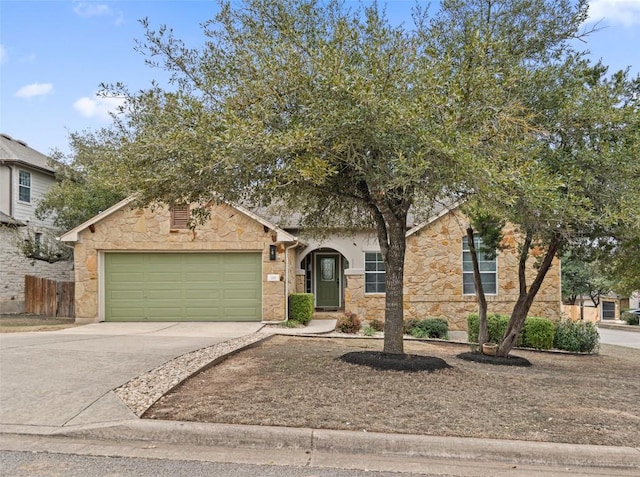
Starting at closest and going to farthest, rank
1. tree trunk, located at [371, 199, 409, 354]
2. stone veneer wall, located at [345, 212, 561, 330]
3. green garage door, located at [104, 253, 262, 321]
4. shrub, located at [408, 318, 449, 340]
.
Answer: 1. tree trunk, located at [371, 199, 409, 354]
2. shrub, located at [408, 318, 449, 340]
3. green garage door, located at [104, 253, 262, 321]
4. stone veneer wall, located at [345, 212, 561, 330]

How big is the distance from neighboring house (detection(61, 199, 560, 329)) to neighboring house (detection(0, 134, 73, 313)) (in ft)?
22.4

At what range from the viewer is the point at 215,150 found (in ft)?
17.6

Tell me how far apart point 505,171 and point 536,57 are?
3.65 metres

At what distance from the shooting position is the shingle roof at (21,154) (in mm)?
20105

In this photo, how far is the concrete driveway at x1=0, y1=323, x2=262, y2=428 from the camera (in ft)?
17.5

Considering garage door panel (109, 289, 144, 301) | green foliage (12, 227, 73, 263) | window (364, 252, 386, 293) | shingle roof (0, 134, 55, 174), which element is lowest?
garage door panel (109, 289, 144, 301)

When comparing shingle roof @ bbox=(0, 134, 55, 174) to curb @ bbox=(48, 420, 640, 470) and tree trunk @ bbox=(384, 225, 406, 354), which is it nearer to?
tree trunk @ bbox=(384, 225, 406, 354)

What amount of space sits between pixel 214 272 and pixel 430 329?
6431 mm

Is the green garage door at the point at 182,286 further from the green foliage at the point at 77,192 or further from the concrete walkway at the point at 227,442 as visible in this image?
the concrete walkway at the point at 227,442

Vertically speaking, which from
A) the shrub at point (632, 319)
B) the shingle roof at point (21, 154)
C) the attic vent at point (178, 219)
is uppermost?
the shingle roof at point (21, 154)

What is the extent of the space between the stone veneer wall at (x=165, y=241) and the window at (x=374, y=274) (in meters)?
2.98

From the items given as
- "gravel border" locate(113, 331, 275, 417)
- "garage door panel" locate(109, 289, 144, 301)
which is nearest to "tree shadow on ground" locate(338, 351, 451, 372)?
"gravel border" locate(113, 331, 275, 417)

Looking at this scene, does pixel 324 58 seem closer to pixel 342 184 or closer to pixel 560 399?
pixel 342 184

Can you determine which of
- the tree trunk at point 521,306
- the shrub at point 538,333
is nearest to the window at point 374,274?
the shrub at point 538,333
